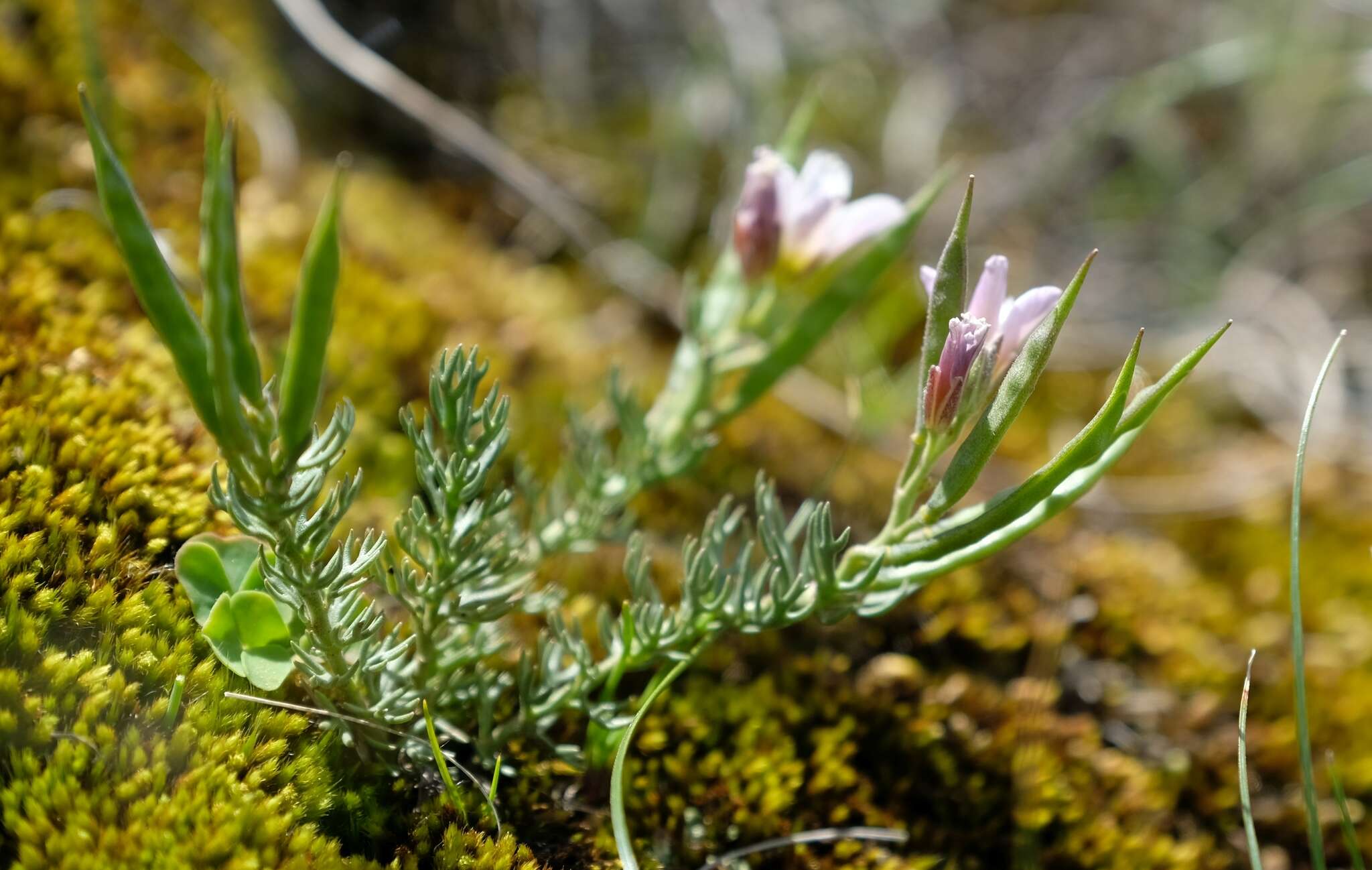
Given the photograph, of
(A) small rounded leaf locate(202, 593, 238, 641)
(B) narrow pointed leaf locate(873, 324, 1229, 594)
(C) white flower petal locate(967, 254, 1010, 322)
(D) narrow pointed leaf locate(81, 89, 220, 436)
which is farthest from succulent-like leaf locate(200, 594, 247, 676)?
(C) white flower petal locate(967, 254, 1010, 322)

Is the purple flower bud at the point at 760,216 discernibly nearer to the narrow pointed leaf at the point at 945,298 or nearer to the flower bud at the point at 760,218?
the flower bud at the point at 760,218

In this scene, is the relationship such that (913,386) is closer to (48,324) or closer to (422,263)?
(422,263)

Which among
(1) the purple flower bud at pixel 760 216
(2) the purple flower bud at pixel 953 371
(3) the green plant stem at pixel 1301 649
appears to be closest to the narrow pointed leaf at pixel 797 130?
(1) the purple flower bud at pixel 760 216

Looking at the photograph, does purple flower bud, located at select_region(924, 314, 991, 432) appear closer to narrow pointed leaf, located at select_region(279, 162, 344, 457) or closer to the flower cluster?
the flower cluster

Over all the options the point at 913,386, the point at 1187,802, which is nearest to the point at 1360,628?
the point at 1187,802

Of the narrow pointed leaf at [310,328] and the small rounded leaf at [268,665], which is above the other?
the narrow pointed leaf at [310,328]

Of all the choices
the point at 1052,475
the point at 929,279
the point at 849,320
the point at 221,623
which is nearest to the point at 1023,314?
the point at 929,279
